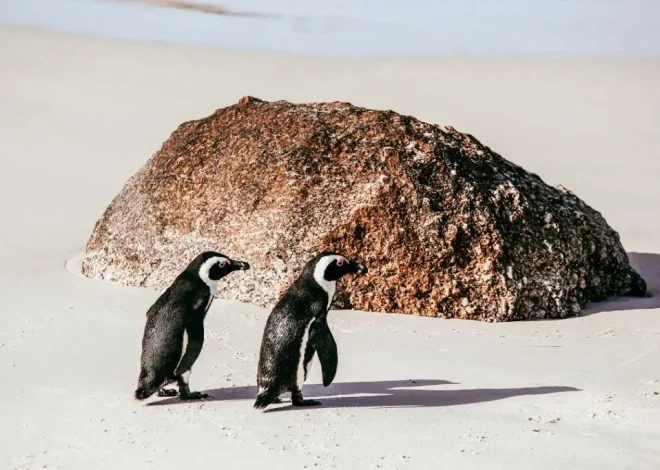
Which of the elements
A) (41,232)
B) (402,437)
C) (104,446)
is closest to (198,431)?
(104,446)

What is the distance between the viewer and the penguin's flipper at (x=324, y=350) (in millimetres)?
5754

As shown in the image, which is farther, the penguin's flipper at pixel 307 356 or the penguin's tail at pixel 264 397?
the penguin's flipper at pixel 307 356

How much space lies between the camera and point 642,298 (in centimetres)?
905

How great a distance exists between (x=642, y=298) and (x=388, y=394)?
12.8 ft

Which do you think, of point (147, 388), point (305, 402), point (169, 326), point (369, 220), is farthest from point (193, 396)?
point (369, 220)

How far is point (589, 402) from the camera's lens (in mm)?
5859

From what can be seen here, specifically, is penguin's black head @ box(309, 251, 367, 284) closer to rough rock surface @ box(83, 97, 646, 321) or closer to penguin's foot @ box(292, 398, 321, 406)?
penguin's foot @ box(292, 398, 321, 406)

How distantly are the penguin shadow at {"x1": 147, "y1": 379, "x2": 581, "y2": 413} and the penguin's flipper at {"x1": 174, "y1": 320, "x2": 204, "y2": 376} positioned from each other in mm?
227

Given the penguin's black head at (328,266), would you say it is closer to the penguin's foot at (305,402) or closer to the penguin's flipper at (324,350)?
the penguin's flipper at (324,350)

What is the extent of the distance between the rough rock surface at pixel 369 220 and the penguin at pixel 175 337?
2.12 meters

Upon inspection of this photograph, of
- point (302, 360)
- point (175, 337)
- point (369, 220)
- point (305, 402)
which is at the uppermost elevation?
point (369, 220)

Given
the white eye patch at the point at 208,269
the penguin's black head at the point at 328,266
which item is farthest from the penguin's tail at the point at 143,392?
the penguin's black head at the point at 328,266

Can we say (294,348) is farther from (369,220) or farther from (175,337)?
(369,220)

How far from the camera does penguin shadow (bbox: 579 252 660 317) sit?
853cm
